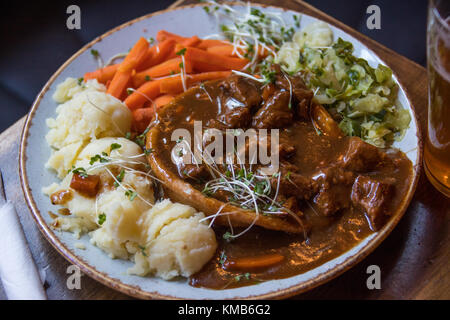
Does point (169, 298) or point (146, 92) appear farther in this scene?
point (146, 92)

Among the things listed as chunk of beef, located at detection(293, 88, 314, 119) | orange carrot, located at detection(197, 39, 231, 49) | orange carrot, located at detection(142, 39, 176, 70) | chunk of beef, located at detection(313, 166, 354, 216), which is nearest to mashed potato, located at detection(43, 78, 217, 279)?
orange carrot, located at detection(142, 39, 176, 70)

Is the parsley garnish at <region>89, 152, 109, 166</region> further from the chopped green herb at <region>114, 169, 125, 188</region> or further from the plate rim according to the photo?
the plate rim

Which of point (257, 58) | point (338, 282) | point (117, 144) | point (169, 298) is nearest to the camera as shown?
point (169, 298)

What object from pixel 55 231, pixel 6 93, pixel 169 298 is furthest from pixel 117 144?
pixel 6 93

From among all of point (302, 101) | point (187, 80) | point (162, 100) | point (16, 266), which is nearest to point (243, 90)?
point (302, 101)

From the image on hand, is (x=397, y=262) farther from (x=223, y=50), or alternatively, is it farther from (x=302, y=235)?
(x=223, y=50)

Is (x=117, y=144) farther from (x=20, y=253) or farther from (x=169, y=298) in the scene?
(x=169, y=298)

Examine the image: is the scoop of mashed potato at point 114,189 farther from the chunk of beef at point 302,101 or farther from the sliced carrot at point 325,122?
the sliced carrot at point 325,122
